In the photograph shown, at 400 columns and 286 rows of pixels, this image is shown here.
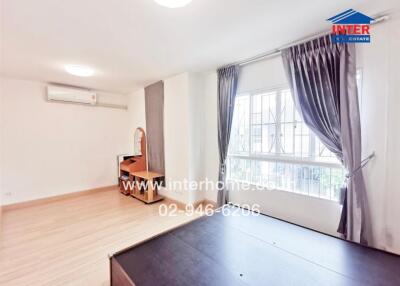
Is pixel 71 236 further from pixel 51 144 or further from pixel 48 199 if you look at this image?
pixel 51 144

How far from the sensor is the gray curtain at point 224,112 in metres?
2.99

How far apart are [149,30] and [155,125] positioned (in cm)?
222

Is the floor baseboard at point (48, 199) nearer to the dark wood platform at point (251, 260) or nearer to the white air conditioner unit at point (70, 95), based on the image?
the white air conditioner unit at point (70, 95)

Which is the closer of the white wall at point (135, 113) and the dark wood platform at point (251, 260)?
the dark wood platform at point (251, 260)

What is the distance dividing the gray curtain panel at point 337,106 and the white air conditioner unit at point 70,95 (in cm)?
404

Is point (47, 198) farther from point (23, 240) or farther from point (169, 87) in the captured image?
point (169, 87)

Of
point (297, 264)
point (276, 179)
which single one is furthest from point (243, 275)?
point (276, 179)

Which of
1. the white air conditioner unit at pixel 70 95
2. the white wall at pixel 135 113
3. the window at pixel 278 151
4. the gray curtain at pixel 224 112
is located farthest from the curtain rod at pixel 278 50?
the white air conditioner unit at pixel 70 95

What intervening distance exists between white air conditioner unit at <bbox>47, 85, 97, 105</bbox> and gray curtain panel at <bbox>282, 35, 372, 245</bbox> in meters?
4.04

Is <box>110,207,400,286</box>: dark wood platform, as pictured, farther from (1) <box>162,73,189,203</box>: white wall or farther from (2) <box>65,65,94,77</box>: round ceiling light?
(2) <box>65,65,94,77</box>: round ceiling light

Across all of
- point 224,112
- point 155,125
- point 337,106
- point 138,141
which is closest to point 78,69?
point 155,125

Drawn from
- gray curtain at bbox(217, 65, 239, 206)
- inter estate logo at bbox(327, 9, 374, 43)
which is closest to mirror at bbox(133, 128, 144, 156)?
gray curtain at bbox(217, 65, 239, 206)

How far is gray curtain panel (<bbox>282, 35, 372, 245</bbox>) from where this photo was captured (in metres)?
1.89

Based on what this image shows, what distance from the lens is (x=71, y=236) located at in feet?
8.09
